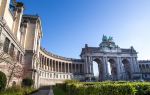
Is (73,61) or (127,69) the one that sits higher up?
(73,61)

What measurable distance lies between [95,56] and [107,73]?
14353 millimetres

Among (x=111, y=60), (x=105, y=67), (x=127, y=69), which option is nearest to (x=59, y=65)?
(x=105, y=67)

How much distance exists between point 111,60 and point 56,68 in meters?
45.0

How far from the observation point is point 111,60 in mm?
100375

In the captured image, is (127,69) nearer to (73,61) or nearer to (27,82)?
(73,61)

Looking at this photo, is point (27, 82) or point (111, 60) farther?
point (111, 60)

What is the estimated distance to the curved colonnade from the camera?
63.5 m

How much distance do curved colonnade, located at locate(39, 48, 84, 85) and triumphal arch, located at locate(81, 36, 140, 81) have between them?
6.24m

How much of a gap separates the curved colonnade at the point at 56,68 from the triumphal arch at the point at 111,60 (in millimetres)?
6237

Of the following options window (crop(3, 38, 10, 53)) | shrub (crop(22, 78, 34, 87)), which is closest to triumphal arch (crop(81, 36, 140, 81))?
shrub (crop(22, 78, 34, 87))

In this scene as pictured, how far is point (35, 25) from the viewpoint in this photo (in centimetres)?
4228

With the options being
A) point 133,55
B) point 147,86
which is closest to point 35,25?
point 147,86

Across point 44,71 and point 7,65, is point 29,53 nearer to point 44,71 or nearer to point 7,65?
point 7,65

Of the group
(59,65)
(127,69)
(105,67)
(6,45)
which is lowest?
(127,69)
